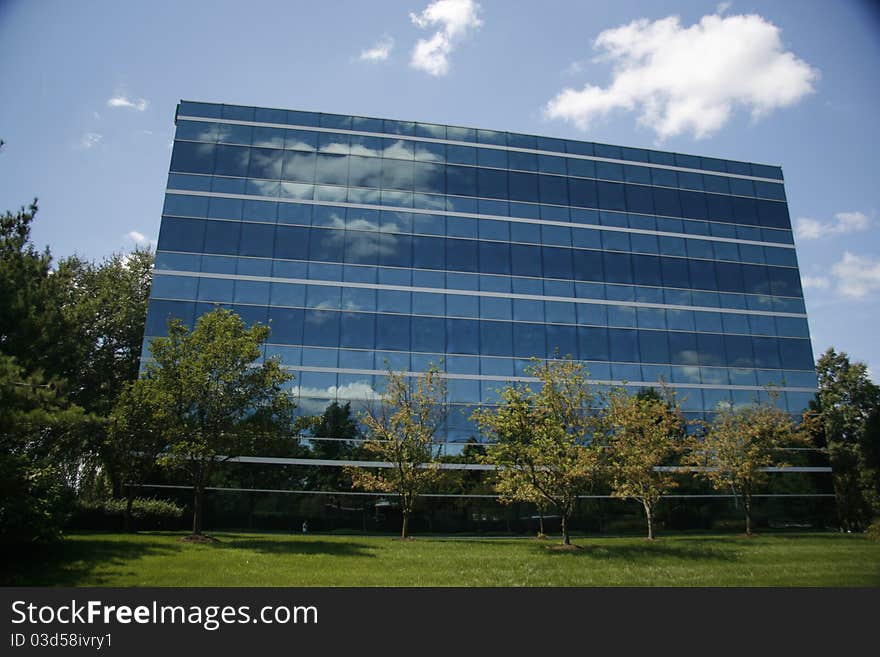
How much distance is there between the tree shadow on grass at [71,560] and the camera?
568 inches

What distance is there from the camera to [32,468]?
18031mm

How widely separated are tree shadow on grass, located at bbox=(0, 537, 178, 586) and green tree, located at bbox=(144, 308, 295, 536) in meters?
3.34

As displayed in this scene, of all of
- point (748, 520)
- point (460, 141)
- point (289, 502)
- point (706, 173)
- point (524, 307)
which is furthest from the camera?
point (706, 173)

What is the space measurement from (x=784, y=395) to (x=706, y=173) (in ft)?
52.5

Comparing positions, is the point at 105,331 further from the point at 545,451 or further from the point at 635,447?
the point at 635,447

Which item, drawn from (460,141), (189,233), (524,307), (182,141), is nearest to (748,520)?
(524,307)

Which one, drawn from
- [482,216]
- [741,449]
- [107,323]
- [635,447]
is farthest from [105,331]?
[741,449]

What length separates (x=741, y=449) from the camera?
3122cm

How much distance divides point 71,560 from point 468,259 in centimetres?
2475

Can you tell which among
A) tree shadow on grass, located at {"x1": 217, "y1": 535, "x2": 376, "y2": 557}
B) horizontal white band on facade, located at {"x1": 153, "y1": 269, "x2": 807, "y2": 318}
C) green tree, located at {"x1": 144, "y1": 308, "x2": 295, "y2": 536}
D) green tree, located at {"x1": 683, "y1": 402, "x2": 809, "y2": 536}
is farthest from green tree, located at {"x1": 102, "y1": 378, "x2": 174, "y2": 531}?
green tree, located at {"x1": 683, "y1": 402, "x2": 809, "y2": 536}

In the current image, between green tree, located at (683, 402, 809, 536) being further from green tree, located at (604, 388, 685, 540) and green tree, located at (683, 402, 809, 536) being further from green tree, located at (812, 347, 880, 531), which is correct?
green tree, located at (812, 347, 880, 531)
